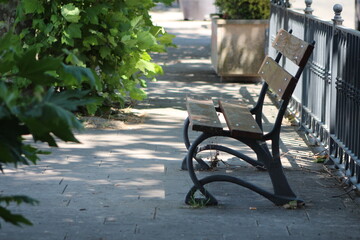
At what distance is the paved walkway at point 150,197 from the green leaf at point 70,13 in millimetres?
1306

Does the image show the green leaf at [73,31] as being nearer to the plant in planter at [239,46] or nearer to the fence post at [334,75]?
the fence post at [334,75]

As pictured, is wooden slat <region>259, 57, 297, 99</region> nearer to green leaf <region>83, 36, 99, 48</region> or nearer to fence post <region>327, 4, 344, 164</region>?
fence post <region>327, 4, 344, 164</region>

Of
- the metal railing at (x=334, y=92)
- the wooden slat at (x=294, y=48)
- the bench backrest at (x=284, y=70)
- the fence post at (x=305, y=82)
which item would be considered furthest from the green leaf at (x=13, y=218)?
the fence post at (x=305, y=82)

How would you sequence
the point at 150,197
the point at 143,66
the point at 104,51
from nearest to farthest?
the point at 150,197 < the point at 104,51 < the point at 143,66

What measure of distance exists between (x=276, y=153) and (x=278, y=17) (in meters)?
6.17

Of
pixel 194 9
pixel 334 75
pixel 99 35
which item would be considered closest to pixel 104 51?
pixel 99 35

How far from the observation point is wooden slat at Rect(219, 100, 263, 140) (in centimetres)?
577

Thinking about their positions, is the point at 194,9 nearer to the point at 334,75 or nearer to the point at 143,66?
the point at 143,66

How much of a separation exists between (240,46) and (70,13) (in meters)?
5.20

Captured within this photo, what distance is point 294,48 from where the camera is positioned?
265 inches

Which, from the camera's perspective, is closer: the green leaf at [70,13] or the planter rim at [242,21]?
the green leaf at [70,13]

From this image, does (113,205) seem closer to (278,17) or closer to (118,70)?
(118,70)

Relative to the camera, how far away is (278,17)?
1176 centimetres

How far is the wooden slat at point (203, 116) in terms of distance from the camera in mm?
5750
